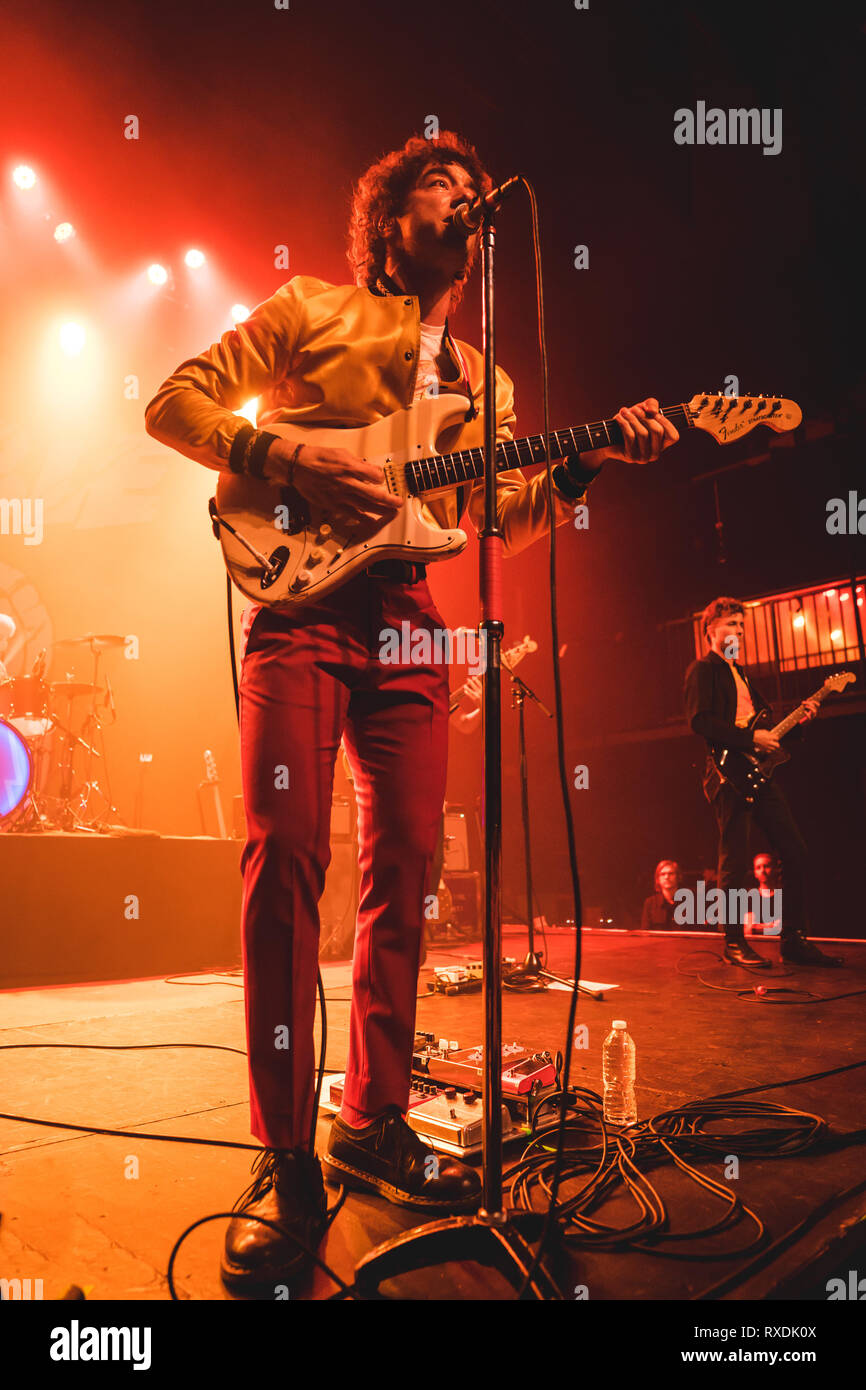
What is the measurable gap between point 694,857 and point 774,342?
18.0 ft

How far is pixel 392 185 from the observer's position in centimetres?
198

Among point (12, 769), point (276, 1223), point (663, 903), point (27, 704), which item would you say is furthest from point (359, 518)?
point (663, 903)

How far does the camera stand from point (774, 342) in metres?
6.62

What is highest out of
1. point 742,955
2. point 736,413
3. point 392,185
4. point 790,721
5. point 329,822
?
point 392,185

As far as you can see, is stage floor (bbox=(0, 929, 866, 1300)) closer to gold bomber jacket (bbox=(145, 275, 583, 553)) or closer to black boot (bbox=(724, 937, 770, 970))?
black boot (bbox=(724, 937, 770, 970))

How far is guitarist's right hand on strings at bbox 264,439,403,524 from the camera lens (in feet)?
4.91

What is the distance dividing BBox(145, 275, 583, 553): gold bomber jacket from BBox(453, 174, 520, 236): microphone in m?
0.35

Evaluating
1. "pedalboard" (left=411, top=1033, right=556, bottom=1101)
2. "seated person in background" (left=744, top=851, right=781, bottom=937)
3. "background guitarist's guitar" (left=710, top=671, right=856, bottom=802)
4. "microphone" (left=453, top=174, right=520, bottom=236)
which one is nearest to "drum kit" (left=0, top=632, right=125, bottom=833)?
"pedalboard" (left=411, top=1033, right=556, bottom=1101)

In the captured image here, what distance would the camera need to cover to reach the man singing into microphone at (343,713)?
1380mm

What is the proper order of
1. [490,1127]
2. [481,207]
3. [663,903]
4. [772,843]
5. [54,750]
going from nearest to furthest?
[490,1127]
[481,207]
[772,843]
[54,750]
[663,903]

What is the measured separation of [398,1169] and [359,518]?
1.24 m

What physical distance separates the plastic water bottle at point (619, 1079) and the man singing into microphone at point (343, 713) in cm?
59

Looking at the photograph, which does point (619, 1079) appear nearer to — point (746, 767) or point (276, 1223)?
point (276, 1223)
